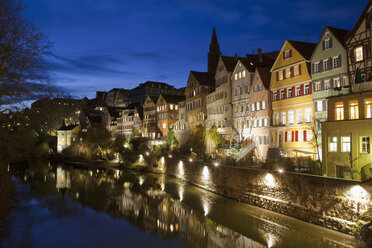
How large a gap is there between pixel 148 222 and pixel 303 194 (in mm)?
12394

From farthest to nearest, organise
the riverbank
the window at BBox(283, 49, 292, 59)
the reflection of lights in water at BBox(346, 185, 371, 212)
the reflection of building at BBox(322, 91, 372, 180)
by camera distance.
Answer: the window at BBox(283, 49, 292, 59) < the riverbank < the reflection of building at BBox(322, 91, 372, 180) < the reflection of lights in water at BBox(346, 185, 371, 212)

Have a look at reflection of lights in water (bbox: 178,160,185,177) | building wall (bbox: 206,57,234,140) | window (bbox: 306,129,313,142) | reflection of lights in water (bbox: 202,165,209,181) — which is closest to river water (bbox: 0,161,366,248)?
reflection of lights in water (bbox: 202,165,209,181)

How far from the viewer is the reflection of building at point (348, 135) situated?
20.6 m

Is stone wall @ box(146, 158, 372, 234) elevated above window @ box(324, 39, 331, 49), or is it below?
below

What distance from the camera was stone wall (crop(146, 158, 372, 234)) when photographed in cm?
1795

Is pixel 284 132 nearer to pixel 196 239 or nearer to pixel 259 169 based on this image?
pixel 259 169

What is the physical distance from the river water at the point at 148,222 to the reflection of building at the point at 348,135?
4.75 m

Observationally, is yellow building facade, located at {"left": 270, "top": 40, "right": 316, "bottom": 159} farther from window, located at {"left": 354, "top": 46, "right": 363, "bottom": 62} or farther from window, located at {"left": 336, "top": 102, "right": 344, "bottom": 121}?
window, located at {"left": 336, "top": 102, "right": 344, "bottom": 121}

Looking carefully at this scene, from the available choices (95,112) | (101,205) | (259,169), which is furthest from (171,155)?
(95,112)

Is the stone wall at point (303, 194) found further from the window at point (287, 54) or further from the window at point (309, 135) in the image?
the window at point (287, 54)

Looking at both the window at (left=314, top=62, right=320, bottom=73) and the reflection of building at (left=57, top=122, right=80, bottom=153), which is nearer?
the window at (left=314, top=62, right=320, bottom=73)

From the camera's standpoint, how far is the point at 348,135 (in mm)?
21656

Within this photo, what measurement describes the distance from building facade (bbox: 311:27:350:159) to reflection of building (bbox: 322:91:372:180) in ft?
13.9

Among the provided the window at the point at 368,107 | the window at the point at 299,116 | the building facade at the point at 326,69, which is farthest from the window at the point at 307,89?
the window at the point at 368,107
